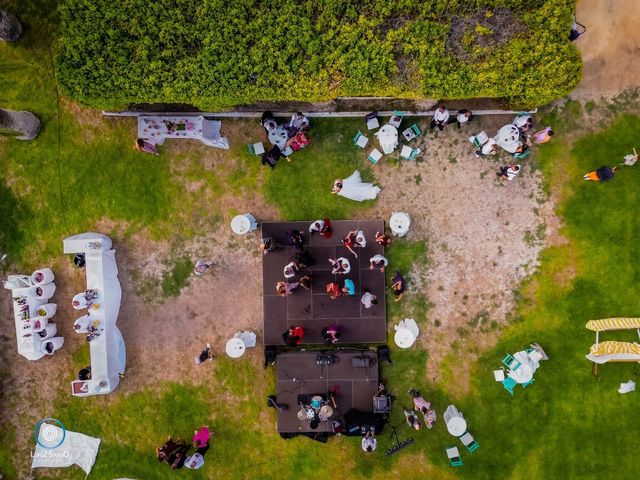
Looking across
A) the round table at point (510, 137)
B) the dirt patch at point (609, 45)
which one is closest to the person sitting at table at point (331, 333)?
the round table at point (510, 137)

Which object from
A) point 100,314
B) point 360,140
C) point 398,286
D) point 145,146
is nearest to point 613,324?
point 398,286

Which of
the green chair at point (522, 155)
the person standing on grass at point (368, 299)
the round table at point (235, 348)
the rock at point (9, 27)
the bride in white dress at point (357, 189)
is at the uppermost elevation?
the rock at point (9, 27)

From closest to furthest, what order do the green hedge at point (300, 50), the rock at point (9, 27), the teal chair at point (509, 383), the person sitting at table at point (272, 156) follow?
the green hedge at point (300, 50)
the rock at point (9, 27)
the person sitting at table at point (272, 156)
the teal chair at point (509, 383)

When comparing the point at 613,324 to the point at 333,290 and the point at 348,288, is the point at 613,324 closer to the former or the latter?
the point at 348,288

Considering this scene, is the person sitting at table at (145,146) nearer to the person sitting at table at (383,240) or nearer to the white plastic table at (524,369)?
the person sitting at table at (383,240)

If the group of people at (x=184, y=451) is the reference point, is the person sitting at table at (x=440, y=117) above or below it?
above
